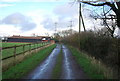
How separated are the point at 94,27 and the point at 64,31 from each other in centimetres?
9826

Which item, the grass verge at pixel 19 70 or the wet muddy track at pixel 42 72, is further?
the wet muddy track at pixel 42 72

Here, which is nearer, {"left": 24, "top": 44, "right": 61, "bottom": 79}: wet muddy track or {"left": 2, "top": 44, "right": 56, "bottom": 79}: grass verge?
{"left": 2, "top": 44, "right": 56, "bottom": 79}: grass verge

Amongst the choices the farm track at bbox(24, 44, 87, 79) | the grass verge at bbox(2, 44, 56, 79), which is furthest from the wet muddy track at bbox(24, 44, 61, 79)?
the grass verge at bbox(2, 44, 56, 79)

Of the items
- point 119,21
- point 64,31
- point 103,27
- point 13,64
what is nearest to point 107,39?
point 119,21

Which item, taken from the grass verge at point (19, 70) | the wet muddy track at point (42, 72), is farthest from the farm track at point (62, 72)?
the grass verge at point (19, 70)

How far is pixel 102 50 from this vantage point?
17234 mm

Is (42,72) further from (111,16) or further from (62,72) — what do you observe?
(111,16)

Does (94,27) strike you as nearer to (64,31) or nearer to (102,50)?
(102,50)

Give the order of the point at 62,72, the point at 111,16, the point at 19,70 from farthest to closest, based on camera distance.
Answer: the point at 111,16, the point at 19,70, the point at 62,72

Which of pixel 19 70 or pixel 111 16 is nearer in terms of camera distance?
pixel 19 70

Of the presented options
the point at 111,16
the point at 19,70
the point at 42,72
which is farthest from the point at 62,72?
the point at 111,16

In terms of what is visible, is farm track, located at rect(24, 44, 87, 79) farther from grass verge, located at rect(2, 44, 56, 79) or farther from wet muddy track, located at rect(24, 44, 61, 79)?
grass verge, located at rect(2, 44, 56, 79)

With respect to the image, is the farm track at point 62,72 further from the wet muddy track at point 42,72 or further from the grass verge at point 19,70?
the grass verge at point 19,70

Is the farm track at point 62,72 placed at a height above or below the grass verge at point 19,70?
below
